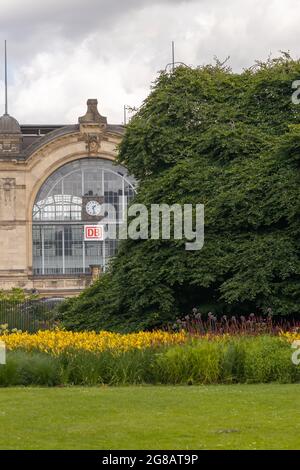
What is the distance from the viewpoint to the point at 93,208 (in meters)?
70.1

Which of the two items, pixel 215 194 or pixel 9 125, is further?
pixel 9 125

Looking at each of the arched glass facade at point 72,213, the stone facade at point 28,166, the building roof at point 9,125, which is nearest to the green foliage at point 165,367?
the stone facade at point 28,166

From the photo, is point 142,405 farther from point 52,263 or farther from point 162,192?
point 52,263

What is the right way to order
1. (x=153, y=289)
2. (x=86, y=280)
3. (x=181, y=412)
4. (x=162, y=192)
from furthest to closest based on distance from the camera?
(x=86, y=280)
(x=162, y=192)
(x=153, y=289)
(x=181, y=412)

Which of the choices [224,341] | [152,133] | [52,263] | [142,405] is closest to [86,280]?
[52,263]

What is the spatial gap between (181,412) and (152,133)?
16.6 metres

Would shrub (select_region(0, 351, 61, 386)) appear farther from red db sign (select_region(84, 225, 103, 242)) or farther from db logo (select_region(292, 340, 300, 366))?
red db sign (select_region(84, 225, 103, 242))

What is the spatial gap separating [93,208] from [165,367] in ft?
169

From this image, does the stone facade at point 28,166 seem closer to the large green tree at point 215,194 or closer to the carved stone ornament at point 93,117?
the carved stone ornament at point 93,117

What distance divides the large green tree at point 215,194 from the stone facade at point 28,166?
38012 millimetres

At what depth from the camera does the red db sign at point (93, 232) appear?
7025 cm

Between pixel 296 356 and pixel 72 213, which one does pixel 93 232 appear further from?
pixel 296 356

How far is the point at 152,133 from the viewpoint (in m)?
30.2

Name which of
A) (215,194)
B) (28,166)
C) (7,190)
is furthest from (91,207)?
(215,194)
